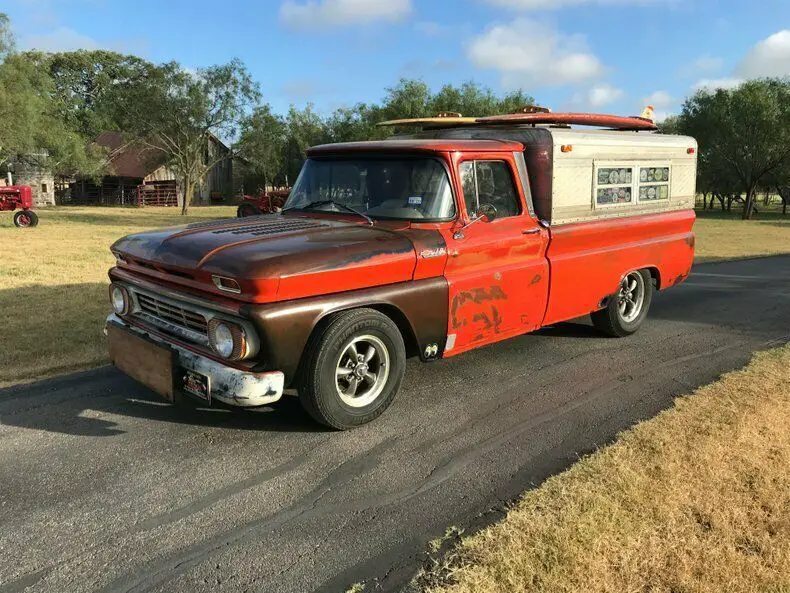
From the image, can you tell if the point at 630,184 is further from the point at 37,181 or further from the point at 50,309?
the point at 37,181

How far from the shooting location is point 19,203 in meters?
21.0

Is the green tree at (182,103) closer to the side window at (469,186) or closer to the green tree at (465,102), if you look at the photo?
the green tree at (465,102)

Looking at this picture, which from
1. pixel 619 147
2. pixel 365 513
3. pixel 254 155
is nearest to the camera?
pixel 365 513

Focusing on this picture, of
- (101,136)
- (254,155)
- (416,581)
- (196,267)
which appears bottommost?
(416,581)

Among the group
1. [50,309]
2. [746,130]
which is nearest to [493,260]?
[50,309]

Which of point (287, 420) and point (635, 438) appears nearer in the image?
point (635, 438)

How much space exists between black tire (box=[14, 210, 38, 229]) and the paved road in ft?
62.2

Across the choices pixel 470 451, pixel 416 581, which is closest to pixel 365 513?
pixel 416 581

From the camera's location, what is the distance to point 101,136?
55.5 m

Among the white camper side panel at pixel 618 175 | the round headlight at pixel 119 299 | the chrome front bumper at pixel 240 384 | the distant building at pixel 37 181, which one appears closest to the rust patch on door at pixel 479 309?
the white camper side panel at pixel 618 175

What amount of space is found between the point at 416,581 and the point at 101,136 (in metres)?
62.0

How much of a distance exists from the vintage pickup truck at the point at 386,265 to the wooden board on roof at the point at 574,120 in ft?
0.08

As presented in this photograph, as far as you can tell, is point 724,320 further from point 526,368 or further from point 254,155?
→ point 254,155

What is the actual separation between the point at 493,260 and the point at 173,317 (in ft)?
8.04
